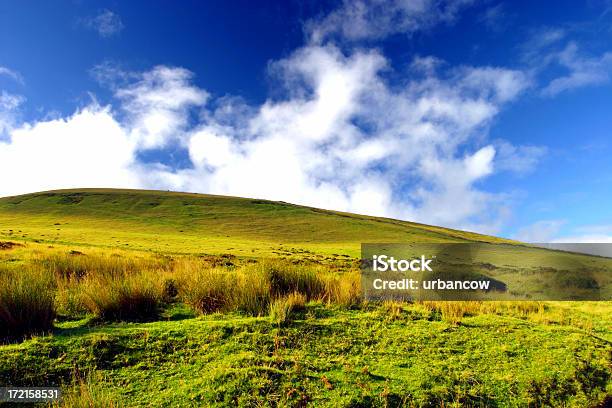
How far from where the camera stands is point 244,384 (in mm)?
6445

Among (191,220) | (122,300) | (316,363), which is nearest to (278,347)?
(316,363)

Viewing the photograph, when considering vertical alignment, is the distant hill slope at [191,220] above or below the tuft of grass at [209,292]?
above

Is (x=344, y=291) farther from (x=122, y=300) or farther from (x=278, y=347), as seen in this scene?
(x=122, y=300)

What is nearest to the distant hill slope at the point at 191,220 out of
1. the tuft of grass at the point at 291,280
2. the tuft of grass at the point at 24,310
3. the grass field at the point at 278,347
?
the tuft of grass at the point at 291,280

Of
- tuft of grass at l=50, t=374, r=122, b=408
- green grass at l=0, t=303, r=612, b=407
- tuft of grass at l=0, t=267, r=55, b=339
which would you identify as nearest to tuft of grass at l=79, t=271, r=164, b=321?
green grass at l=0, t=303, r=612, b=407

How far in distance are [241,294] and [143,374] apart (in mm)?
3991

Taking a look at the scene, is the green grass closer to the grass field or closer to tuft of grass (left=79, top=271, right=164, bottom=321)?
the grass field

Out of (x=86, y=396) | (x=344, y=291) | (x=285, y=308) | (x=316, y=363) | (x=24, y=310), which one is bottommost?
(x=86, y=396)

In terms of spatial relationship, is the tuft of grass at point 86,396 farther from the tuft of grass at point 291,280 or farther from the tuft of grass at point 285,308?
the tuft of grass at point 291,280

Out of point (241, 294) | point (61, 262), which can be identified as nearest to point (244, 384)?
point (241, 294)

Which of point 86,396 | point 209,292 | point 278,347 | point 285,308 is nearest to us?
point 86,396

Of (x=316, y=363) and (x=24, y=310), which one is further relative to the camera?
(x=24, y=310)

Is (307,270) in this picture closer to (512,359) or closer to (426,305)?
(426,305)

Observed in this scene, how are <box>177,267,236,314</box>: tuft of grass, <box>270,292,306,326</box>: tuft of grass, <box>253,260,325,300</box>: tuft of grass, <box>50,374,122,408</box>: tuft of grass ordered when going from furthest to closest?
<box>253,260,325,300</box>: tuft of grass < <box>177,267,236,314</box>: tuft of grass < <box>270,292,306,326</box>: tuft of grass < <box>50,374,122,408</box>: tuft of grass
